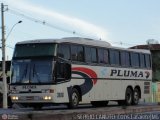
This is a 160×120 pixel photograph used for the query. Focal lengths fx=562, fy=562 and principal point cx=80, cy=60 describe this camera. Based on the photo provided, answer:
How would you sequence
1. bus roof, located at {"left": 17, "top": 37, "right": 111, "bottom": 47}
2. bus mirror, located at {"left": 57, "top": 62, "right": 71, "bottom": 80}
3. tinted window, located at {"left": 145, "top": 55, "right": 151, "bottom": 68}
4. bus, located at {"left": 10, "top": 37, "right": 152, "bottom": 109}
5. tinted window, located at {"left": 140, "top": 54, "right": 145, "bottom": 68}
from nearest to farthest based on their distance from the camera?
bus, located at {"left": 10, "top": 37, "right": 152, "bottom": 109}
bus mirror, located at {"left": 57, "top": 62, "right": 71, "bottom": 80}
bus roof, located at {"left": 17, "top": 37, "right": 111, "bottom": 47}
tinted window, located at {"left": 140, "top": 54, "right": 145, "bottom": 68}
tinted window, located at {"left": 145, "top": 55, "right": 151, "bottom": 68}

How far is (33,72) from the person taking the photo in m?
26.1

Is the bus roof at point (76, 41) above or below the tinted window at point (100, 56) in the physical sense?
above

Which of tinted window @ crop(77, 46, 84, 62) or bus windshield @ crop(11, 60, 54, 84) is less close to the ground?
tinted window @ crop(77, 46, 84, 62)

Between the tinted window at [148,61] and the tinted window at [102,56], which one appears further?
the tinted window at [148,61]

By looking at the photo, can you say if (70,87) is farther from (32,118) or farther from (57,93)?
(32,118)

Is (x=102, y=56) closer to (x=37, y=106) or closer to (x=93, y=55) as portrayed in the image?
(x=93, y=55)

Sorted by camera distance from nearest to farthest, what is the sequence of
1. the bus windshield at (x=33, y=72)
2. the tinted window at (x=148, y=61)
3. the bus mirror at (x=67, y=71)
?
1. the bus windshield at (x=33, y=72)
2. the bus mirror at (x=67, y=71)
3. the tinted window at (x=148, y=61)

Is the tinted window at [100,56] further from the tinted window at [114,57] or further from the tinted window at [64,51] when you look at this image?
the tinted window at [64,51]

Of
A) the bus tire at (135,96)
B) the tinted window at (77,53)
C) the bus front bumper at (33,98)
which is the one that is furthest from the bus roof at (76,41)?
the bus tire at (135,96)

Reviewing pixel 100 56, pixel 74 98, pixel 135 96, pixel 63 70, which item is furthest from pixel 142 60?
pixel 63 70

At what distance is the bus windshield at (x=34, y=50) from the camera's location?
26375 mm

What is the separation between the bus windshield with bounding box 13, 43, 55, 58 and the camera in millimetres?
26375

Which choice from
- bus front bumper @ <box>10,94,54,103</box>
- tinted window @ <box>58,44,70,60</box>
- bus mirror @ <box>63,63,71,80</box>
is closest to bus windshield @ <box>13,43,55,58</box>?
tinted window @ <box>58,44,70,60</box>

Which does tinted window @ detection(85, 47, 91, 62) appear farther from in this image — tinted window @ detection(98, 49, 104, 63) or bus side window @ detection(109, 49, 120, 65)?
bus side window @ detection(109, 49, 120, 65)
